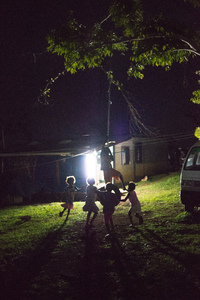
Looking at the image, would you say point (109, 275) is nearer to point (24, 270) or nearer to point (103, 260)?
point (103, 260)

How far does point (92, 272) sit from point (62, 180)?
44.6 ft

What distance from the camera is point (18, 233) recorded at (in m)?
8.62

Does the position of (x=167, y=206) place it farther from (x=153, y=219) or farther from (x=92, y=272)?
(x=92, y=272)

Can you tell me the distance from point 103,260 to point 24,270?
1.56 metres

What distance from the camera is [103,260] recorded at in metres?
5.86

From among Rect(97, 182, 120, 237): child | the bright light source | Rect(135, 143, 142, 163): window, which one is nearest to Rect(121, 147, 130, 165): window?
Rect(135, 143, 142, 163): window

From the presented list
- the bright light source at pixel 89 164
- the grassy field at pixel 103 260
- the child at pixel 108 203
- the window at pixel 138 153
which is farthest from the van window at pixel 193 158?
the window at pixel 138 153

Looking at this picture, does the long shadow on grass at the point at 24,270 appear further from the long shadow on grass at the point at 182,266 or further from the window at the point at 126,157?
the window at the point at 126,157

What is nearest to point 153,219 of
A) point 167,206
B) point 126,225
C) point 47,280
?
point 126,225

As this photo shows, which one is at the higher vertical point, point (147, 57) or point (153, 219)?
point (147, 57)

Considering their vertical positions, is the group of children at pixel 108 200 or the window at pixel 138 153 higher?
the window at pixel 138 153

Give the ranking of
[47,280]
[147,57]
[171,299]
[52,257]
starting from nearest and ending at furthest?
1. [171,299]
2. [47,280]
3. [52,257]
4. [147,57]

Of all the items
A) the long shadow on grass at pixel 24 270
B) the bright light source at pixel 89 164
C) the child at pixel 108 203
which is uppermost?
the bright light source at pixel 89 164

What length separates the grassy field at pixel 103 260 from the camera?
4.51 m
